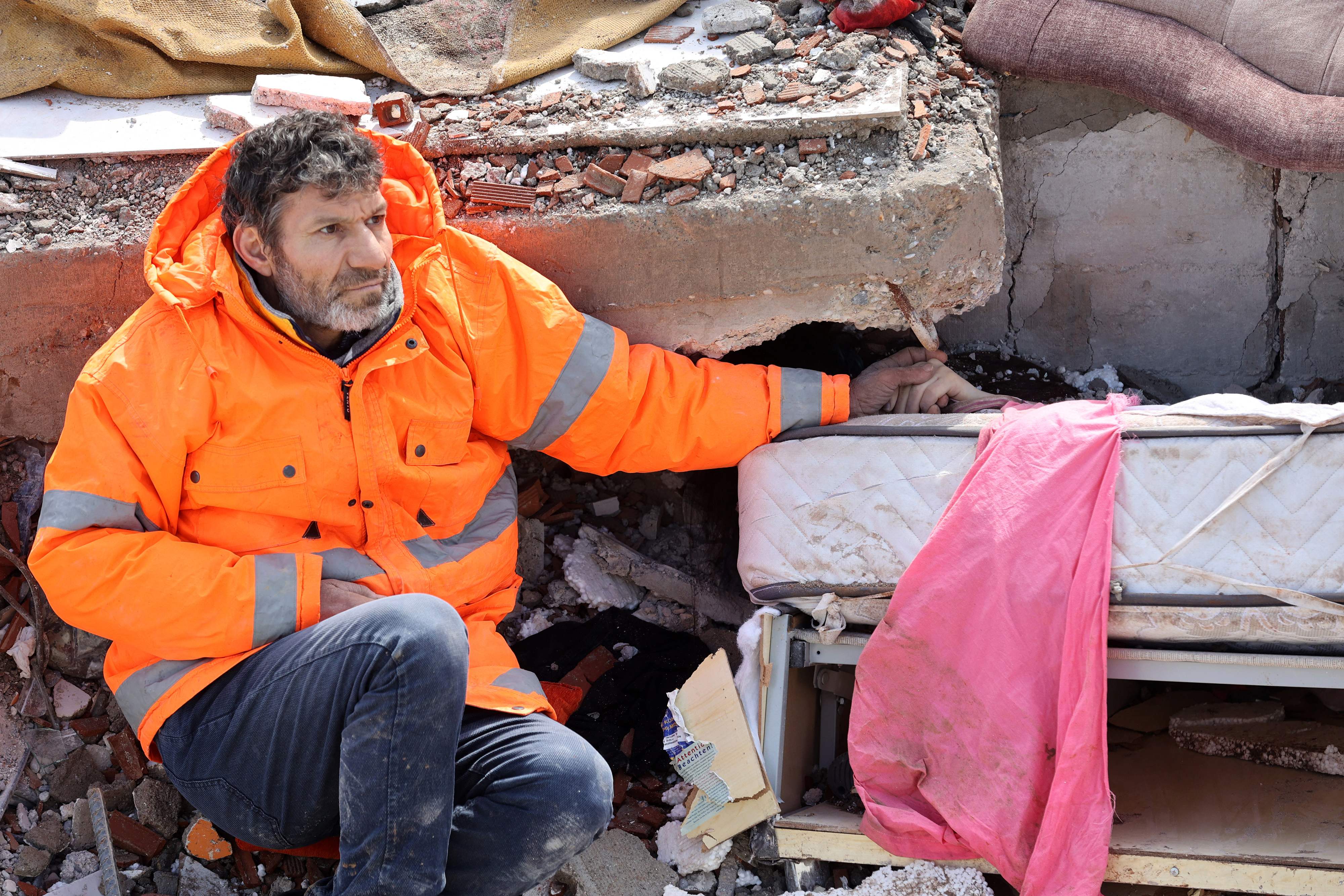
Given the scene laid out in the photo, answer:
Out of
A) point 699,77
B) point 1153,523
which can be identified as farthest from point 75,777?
point 1153,523

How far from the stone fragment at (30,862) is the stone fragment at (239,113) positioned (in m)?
1.94

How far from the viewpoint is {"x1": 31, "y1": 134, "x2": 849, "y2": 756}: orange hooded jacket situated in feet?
7.55

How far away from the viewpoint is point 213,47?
313cm

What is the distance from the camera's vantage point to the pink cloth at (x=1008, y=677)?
92.1 inches

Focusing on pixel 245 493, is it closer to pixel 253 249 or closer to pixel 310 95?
pixel 253 249

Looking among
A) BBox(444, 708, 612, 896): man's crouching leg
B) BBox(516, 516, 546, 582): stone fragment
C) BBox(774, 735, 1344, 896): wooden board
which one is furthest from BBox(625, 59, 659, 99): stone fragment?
BBox(774, 735, 1344, 896): wooden board

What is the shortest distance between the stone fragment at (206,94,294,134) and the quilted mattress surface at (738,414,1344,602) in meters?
1.60

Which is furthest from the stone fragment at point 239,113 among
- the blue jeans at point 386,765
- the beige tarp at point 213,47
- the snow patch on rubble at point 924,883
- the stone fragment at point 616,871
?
the snow patch on rubble at point 924,883

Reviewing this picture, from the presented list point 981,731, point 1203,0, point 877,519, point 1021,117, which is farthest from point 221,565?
point 1203,0

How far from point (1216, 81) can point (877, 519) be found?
159 centimetres

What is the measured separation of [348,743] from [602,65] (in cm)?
199

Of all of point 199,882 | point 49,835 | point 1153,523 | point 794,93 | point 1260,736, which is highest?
point 794,93

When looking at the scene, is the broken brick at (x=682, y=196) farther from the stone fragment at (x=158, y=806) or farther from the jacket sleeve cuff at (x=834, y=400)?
the stone fragment at (x=158, y=806)

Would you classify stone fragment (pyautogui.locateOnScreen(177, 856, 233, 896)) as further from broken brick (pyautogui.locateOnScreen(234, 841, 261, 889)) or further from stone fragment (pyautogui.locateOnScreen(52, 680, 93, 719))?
stone fragment (pyautogui.locateOnScreen(52, 680, 93, 719))
